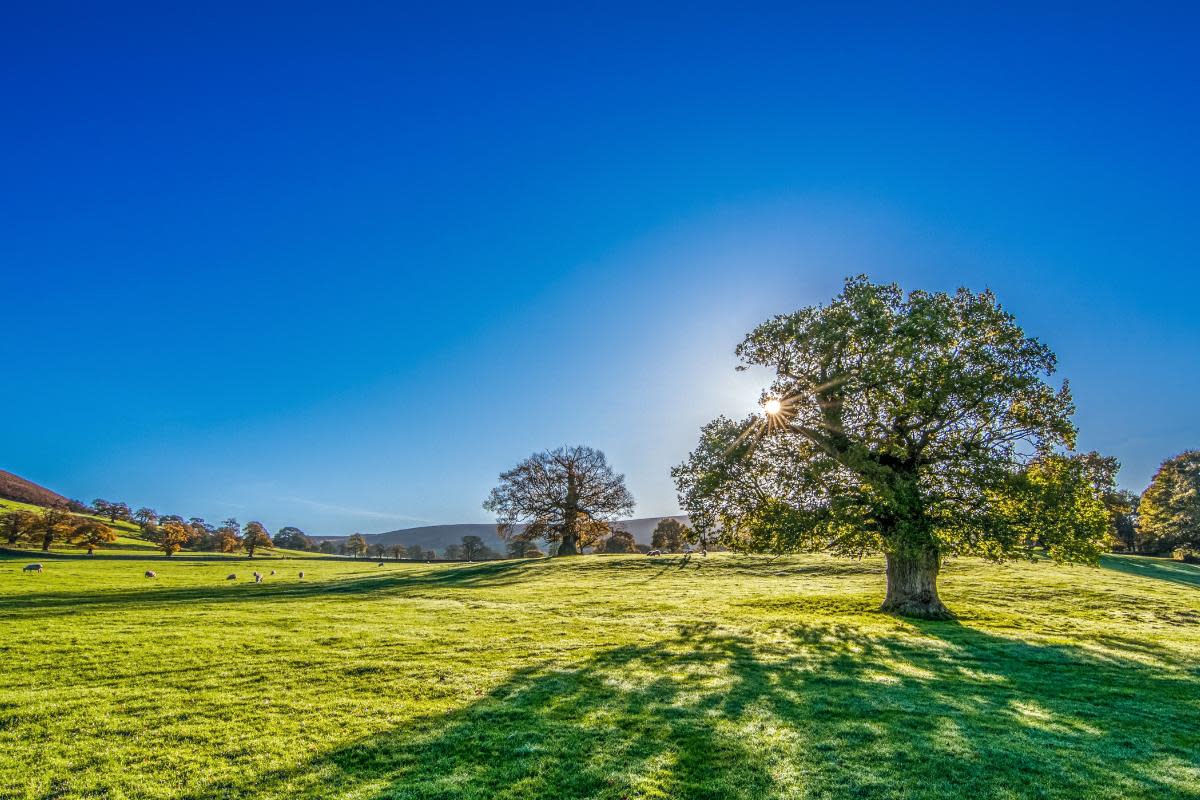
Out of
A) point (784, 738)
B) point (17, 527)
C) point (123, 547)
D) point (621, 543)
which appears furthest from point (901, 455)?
point (123, 547)

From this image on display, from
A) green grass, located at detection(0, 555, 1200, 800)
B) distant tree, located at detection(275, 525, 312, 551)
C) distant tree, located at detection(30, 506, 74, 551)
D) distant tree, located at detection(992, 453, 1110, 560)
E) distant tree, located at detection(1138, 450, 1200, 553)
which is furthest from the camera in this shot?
distant tree, located at detection(275, 525, 312, 551)

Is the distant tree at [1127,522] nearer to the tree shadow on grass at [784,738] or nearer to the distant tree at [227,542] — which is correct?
the tree shadow on grass at [784,738]

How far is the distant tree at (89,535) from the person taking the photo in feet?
227

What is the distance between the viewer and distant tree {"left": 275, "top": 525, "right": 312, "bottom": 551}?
13475 cm

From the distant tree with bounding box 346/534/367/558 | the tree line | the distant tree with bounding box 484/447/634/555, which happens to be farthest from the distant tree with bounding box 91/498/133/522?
the tree line

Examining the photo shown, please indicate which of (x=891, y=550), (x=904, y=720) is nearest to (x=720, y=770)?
(x=904, y=720)

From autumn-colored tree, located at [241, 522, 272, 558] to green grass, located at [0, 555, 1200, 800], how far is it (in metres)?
77.5

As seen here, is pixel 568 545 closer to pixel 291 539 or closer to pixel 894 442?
pixel 894 442

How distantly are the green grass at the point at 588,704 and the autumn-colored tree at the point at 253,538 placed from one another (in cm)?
7755

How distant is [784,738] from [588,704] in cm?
369

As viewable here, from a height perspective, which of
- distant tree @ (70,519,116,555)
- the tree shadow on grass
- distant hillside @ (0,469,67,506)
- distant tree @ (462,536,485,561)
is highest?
distant hillside @ (0,469,67,506)

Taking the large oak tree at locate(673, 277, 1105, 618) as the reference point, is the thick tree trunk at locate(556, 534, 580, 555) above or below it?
below

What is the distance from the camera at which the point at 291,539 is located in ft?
447

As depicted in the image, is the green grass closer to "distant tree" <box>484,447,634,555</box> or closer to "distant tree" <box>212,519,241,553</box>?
"distant tree" <box>484,447,634,555</box>
